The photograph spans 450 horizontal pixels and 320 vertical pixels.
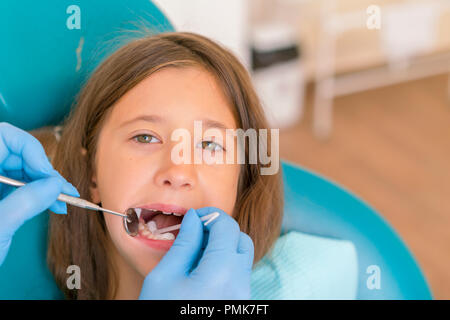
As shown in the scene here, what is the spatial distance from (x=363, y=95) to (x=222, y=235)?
93.2 inches

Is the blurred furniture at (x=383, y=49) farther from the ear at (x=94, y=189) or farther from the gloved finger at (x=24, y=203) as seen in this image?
the gloved finger at (x=24, y=203)

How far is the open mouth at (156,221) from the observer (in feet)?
3.56

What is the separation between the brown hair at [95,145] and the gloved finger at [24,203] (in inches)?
10.5

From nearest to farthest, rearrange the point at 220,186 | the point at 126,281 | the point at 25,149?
1. the point at 25,149
2. the point at 220,186
3. the point at 126,281

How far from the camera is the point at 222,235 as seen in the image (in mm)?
971

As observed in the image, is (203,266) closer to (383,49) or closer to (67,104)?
(67,104)

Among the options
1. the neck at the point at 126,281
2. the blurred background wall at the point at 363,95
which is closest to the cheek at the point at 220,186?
the neck at the point at 126,281

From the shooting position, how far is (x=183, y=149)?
1084 mm

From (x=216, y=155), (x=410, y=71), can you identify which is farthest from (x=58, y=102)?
(x=410, y=71)

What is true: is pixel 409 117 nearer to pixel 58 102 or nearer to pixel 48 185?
pixel 58 102

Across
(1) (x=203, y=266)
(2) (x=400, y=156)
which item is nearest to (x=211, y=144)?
(1) (x=203, y=266)

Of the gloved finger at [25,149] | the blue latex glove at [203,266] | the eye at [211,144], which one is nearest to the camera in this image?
the blue latex glove at [203,266]

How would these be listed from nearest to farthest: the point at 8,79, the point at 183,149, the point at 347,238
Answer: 1. the point at 183,149
2. the point at 8,79
3. the point at 347,238
